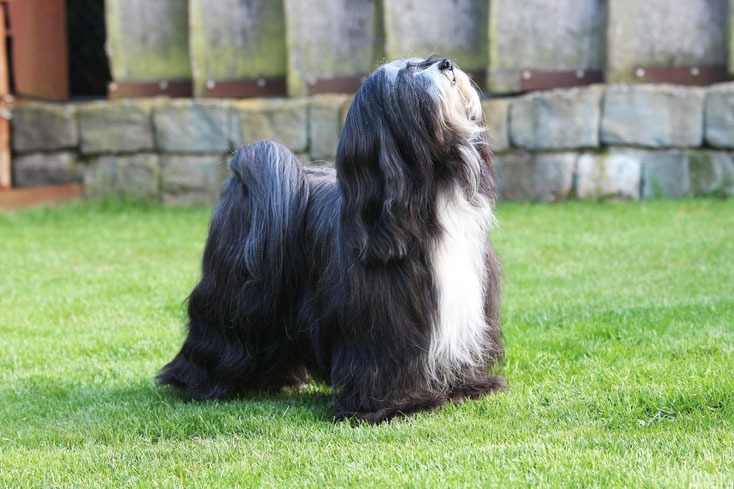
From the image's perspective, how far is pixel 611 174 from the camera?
351 inches

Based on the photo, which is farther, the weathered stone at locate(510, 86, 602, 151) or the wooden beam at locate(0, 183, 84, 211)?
the wooden beam at locate(0, 183, 84, 211)

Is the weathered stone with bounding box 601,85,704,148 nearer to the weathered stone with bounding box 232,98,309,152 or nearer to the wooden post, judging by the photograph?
the weathered stone with bounding box 232,98,309,152

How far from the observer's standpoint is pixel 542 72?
30.9 feet

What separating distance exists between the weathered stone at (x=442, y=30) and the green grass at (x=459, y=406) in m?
3.00

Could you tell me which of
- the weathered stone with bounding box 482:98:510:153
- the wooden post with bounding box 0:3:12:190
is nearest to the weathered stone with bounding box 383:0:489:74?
the weathered stone with bounding box 482:98:510:153

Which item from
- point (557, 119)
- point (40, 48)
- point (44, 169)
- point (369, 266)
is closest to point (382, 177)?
point (369, 266)

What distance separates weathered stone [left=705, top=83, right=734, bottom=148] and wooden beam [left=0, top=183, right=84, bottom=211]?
6.81m

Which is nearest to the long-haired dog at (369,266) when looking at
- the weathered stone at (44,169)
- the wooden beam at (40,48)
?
the weathered stone at (44,169)

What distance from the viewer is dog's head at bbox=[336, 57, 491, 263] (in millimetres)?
3266

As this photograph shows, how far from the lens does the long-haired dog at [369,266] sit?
3314 millimetres

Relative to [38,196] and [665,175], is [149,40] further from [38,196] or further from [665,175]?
[665,175]

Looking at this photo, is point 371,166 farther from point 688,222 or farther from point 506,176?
point 506,176

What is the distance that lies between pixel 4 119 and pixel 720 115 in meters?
7.55

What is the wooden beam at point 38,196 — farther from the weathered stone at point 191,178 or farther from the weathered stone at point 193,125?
the weathered stone at point 193,125
